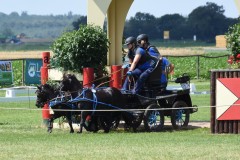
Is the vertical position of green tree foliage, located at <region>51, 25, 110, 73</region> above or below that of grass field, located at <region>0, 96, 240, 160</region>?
above

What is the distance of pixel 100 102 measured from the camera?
18.9 metres

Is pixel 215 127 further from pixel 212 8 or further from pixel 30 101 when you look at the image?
pixel 212 8

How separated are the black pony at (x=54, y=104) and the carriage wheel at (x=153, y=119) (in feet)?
4.92

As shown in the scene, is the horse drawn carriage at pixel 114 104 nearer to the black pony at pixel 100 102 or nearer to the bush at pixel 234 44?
the black pony at pixel 100 102

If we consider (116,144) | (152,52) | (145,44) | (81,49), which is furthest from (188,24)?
(116,144)

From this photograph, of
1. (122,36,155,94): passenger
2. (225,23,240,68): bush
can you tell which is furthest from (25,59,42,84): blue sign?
(225,23,240,68): bush

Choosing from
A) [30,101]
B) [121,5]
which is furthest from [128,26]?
[121,5]

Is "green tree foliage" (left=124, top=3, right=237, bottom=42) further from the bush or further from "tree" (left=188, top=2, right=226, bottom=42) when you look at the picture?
the bush

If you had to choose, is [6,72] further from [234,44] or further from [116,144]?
[116,144]

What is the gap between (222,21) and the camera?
10988cm

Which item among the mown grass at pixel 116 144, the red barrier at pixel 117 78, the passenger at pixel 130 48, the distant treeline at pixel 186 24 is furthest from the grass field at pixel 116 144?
the distant treeline at pixel 186 24

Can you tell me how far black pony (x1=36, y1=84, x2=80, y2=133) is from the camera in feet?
62.3

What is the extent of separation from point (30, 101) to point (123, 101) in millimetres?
11845

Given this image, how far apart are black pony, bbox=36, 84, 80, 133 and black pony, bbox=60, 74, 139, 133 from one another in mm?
277
